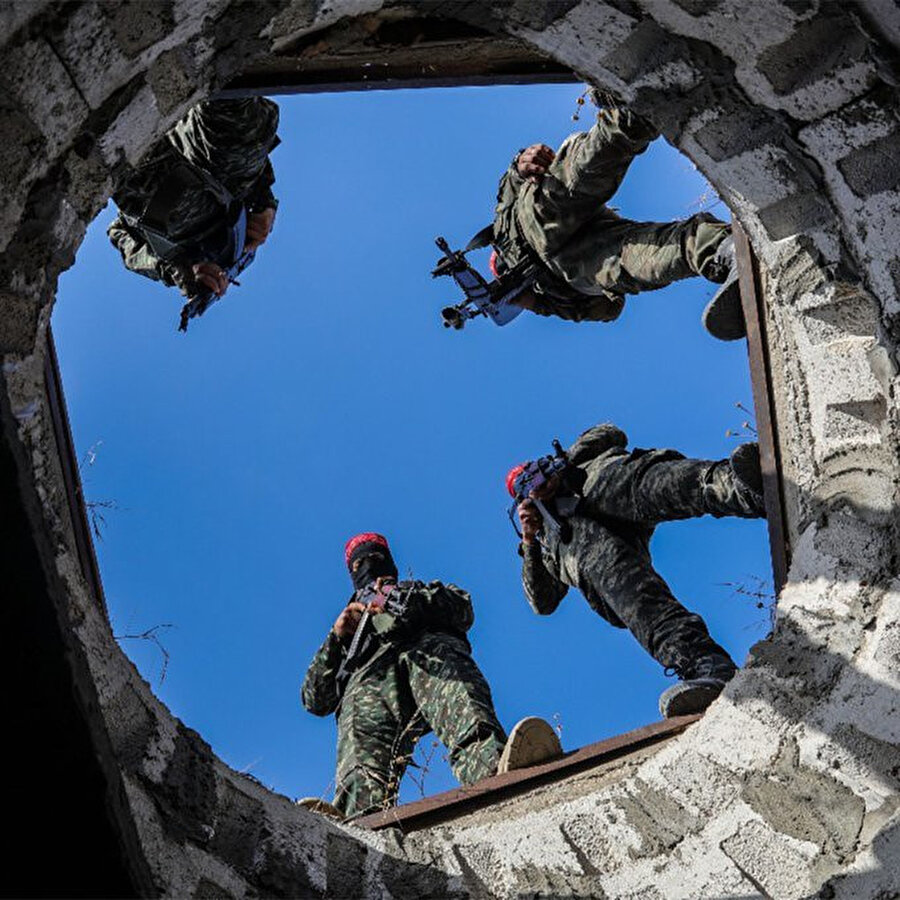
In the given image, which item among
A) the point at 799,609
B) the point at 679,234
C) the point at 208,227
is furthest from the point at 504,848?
the point at 208,227

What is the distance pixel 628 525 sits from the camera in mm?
7012

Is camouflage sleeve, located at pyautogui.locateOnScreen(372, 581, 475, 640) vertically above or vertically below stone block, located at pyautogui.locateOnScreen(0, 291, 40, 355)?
above

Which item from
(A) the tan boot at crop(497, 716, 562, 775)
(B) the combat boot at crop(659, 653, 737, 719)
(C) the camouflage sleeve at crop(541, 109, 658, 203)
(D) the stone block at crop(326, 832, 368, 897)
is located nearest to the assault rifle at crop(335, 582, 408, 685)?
(C) the camouflage sleeve at crop(541, 109, 658, 203)

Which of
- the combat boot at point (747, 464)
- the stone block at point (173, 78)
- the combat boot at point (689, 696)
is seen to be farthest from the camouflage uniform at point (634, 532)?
the stone block at point (173, 78)

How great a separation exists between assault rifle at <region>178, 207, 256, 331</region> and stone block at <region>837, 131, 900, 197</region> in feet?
14.1

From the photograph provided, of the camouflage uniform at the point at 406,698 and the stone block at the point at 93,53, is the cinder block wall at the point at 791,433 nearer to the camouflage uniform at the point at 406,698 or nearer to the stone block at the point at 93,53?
the stone block at the point at 93,53

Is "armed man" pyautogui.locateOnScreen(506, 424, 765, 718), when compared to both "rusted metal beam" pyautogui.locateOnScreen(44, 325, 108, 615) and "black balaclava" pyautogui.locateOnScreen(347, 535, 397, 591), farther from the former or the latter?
"rusted metal beam" pyautogui.locateOnScreen(44, 325, 108, 615)

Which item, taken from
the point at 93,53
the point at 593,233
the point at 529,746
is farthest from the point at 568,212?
the point at 93,53

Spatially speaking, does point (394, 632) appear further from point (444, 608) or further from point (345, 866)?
point (345, 866)

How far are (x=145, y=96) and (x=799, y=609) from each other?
2528 mm

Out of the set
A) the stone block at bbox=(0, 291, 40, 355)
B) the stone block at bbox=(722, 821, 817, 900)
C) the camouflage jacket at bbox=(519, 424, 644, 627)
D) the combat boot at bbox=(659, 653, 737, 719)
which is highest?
the camouflage jacket at bbox=(519, 424, 644, 627)

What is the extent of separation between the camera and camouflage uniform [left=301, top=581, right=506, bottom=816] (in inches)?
259

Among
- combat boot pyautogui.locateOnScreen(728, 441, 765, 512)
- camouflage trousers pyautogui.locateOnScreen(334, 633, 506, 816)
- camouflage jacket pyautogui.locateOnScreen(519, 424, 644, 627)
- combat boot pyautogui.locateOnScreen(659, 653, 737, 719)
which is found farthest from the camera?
camouflage jacket pyautogui.locateOnScreen(519, 424, 644, 627)

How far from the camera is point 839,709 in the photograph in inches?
153
